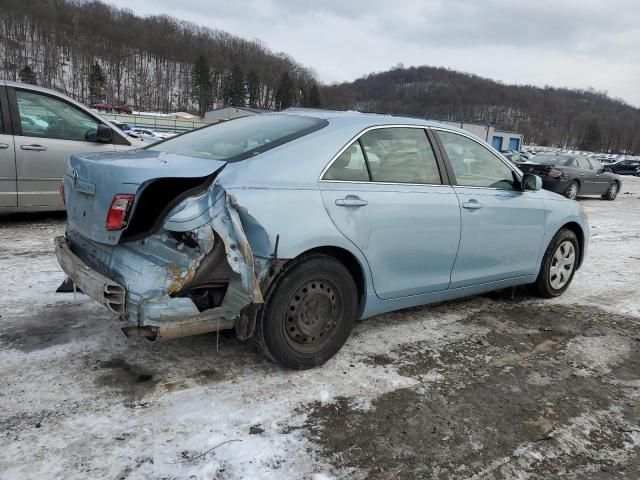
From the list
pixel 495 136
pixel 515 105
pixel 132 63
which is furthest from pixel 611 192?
pixel 515 105

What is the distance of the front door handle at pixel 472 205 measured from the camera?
3916 mm

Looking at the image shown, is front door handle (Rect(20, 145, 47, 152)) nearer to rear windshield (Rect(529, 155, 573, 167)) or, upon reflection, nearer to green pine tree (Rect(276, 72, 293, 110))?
rear windshield (Rect(529, 155, 573, 167))

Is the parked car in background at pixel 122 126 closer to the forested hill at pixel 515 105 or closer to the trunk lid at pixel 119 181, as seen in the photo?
the trunk lid at pixel 119 181

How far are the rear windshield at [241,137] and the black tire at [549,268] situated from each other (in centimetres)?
276

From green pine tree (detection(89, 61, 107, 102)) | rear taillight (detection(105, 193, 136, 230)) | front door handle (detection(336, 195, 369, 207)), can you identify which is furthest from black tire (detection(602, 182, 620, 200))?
green pine tree (detection(89, 61, 107, 102))

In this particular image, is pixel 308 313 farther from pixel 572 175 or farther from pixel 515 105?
pixel 515 105

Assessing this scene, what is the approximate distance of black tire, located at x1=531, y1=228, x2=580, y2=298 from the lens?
4910 mm

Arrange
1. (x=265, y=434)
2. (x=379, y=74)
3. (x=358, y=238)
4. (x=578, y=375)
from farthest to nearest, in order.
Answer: (x=379, y=74), (x=578, y=375), (x=358, y=238), (x=265, y=434)

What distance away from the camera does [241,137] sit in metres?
3.47

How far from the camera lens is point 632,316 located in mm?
4863

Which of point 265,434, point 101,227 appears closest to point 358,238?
point 265,434

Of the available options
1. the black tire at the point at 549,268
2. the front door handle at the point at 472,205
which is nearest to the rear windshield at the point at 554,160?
the black tire at the point at 549,268

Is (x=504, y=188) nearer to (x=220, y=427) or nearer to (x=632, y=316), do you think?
(x=632, y=316)

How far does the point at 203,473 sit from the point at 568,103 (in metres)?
173
